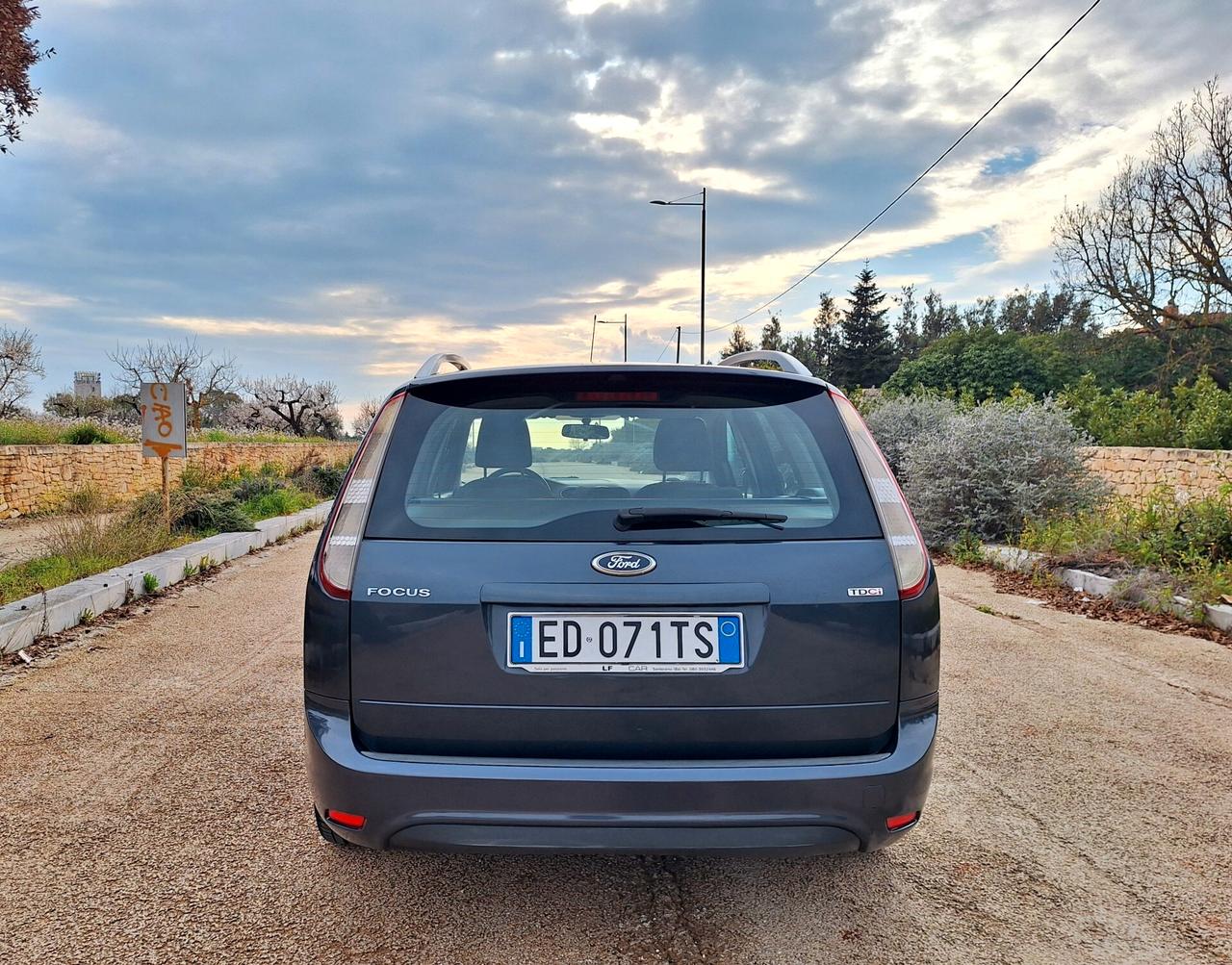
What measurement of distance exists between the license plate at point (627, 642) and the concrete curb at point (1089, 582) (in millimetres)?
5642

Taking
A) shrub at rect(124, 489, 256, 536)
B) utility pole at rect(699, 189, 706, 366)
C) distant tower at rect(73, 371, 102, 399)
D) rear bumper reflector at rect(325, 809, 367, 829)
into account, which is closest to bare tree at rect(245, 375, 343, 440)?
distant tower at rect(73, 371, 102, 399)

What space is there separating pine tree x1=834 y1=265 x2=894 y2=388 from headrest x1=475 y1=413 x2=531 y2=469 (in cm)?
6406

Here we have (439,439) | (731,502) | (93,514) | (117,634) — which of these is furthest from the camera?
(93,514)

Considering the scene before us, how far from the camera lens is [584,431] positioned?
2.51m

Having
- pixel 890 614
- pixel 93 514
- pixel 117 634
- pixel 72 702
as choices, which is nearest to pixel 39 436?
pixel 93 514

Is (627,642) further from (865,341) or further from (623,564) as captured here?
(865,341)

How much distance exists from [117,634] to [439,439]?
4.71 meters

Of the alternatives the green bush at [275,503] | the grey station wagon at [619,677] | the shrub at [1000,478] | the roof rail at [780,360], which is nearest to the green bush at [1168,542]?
the shrub at [1000,478]

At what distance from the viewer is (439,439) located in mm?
2393

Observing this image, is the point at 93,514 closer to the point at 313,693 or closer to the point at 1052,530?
the point at 313,693

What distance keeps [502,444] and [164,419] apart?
8119 mm

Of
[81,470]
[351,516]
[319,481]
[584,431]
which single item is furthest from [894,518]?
[319,481]

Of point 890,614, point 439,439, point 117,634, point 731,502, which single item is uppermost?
point 439,439

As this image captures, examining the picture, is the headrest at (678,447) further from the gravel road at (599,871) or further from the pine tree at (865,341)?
the pine tree at (865,341)
